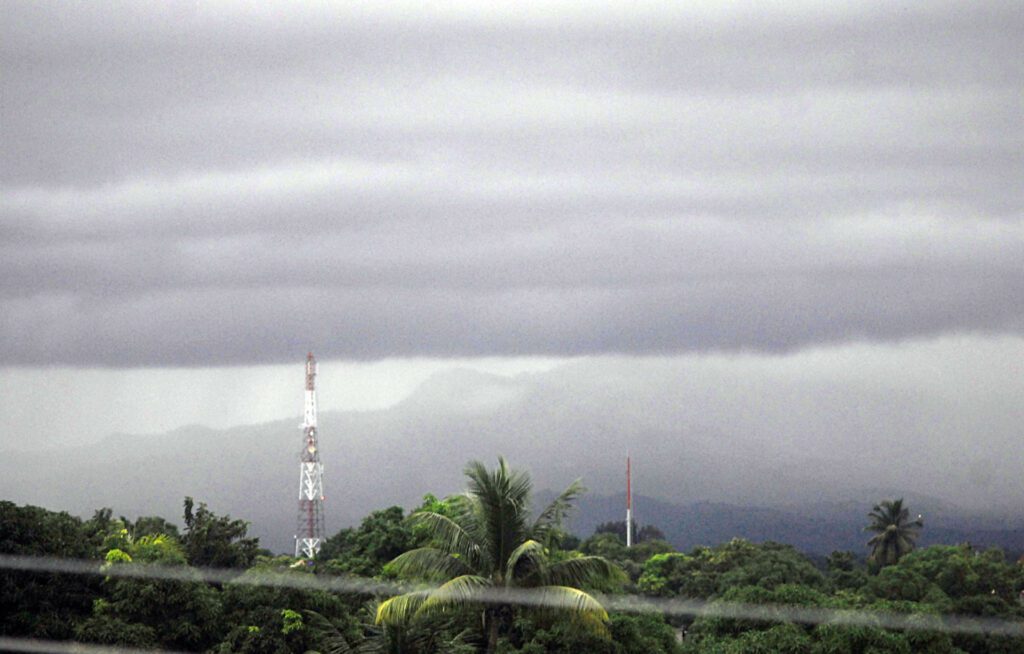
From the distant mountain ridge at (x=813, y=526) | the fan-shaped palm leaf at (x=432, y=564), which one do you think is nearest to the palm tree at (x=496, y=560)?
the fan-shaped palm leaf at (x=432, y=564)

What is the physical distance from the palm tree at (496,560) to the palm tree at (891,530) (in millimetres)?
40139

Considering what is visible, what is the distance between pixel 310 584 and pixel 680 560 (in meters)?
29.4

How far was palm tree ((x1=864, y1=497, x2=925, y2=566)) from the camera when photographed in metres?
51.5

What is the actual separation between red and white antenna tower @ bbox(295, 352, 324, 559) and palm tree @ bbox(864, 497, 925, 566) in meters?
20.6

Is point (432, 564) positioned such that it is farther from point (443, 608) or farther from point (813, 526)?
point (813, 526)

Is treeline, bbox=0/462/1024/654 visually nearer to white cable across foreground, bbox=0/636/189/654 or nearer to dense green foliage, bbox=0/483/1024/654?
dense green foliage, bbox=0/483/1024/654

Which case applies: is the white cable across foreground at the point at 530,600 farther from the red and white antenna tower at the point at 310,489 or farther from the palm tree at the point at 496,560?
the red and white antenna tower at the point at 310,489

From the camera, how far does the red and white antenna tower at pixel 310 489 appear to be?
41969 mm

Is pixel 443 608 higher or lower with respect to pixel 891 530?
higher

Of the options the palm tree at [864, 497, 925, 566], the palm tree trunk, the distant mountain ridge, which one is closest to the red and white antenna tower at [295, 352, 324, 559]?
the palm tree at [864, 497, 925, 566]

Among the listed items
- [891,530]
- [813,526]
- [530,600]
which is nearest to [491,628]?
[530,600]

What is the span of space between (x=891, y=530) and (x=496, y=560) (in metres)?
41.0

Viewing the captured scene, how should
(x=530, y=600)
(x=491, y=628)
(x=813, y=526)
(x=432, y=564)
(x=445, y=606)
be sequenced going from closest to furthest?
(x=445, y=606) → (x=530, y=600) → (x=432, y=564) → (x=491, y=628) → (x=813, y=526)

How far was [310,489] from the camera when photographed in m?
44.1
